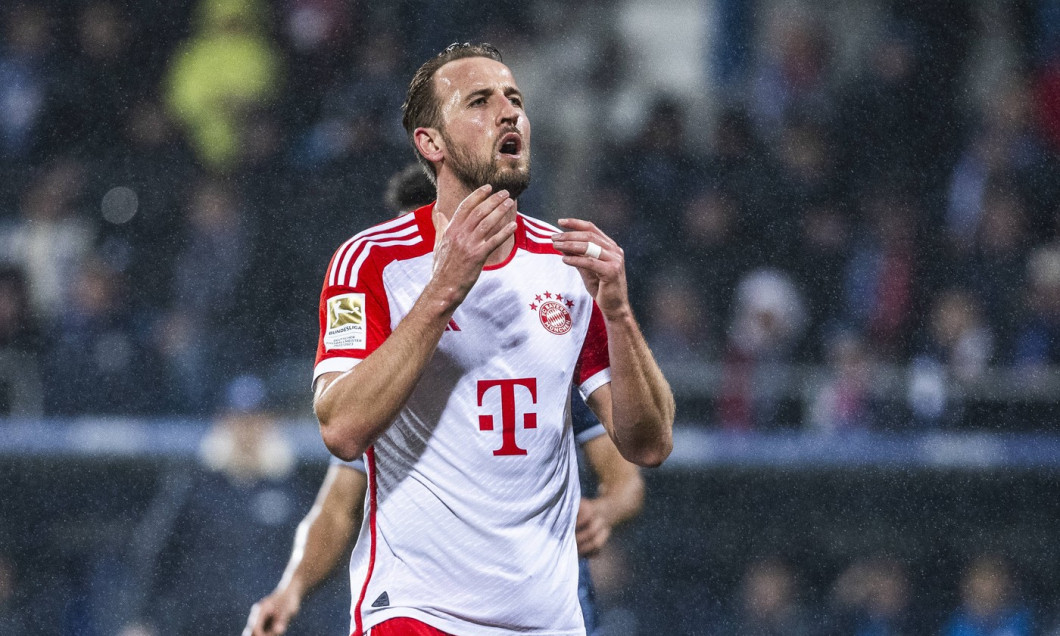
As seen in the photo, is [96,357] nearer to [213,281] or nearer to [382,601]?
[213,281]

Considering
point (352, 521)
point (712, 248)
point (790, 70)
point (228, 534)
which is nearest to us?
point (352, 521)

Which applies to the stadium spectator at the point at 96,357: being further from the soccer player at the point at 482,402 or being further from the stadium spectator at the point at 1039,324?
the stadium spectator at the point at 1039,324

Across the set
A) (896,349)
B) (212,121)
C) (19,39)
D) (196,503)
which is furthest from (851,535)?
(19,39)

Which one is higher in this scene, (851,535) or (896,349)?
(896,349)

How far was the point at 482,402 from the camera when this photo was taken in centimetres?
239

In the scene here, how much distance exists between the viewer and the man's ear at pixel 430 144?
2.51 meters

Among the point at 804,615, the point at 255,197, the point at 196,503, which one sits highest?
the point at 255,197

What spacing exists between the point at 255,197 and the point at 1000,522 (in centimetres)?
366

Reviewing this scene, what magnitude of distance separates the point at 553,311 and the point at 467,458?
0.33 m

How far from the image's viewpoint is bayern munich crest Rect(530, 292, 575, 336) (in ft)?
8.09

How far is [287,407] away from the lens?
5.40 metres

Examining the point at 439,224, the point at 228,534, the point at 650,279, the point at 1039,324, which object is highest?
the point at 439,224

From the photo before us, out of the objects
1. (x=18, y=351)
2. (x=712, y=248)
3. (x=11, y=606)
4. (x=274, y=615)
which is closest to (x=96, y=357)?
(x=18, y=351)

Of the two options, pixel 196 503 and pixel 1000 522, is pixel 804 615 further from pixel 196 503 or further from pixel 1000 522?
pixel 196 503
